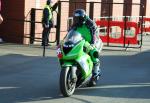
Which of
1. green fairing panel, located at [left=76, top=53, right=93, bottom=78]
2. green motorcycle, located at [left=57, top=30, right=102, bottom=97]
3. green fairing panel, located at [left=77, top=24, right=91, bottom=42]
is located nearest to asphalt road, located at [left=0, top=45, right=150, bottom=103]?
green motorcycle, located at [left=57, top=30, right=102, bottom=97]

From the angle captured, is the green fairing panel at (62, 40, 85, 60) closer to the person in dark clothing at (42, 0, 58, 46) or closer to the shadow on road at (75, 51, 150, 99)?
the shadow on road at (75, 51, 150, 99)

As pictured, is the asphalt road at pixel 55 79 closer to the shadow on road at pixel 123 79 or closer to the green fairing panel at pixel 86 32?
the shadow on road at pixel 123 79

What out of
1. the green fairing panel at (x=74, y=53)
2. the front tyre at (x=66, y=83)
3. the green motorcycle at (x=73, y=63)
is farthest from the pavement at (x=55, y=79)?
the green fairing panel at (x=74, y=53)

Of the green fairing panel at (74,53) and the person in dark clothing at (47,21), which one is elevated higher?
the person in dark clothing at (47,21)

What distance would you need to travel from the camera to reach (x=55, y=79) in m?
11.8

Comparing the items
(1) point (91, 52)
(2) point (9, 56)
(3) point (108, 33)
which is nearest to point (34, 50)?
(2) point (9, 56)

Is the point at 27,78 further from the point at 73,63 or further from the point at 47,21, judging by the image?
the point at 47,21

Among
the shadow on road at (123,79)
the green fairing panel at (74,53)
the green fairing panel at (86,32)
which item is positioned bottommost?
the shadow on road at (123,79)

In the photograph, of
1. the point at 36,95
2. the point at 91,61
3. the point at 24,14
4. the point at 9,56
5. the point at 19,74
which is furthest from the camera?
the point at 24,14

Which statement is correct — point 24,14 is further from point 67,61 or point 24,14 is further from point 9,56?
point 67,61

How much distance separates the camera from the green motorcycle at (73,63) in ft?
31.6

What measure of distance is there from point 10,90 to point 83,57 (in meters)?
1.57

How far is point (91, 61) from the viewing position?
411 inches

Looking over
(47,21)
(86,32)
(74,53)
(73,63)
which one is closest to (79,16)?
(86,32)
